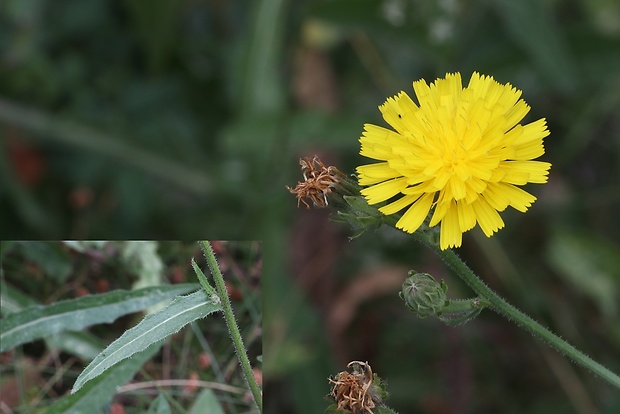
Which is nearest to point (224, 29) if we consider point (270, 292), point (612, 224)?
point (270, 292)

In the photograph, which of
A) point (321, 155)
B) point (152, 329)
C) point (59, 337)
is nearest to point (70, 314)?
point (59, 337)

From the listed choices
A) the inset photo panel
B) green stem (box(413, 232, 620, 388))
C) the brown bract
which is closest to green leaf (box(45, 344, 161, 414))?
the inset photo panel

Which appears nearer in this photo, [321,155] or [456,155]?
[456,155]

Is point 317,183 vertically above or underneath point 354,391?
above

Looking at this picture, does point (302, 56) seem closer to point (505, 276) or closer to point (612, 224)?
point (505, 276)

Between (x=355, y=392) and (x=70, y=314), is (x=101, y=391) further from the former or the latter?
(x=355, y=392)

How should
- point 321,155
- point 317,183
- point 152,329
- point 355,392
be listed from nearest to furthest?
point 152,329 < point 355,392 < point 317,183 < point 321,155
